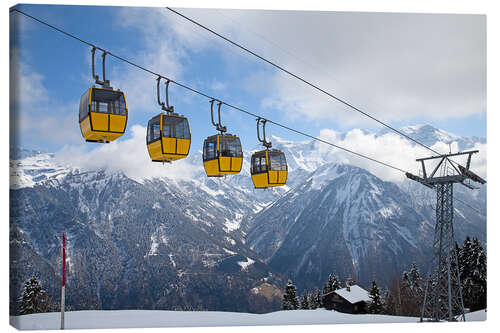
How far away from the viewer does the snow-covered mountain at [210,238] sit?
9288 cm

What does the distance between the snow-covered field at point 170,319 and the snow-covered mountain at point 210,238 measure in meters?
48.3

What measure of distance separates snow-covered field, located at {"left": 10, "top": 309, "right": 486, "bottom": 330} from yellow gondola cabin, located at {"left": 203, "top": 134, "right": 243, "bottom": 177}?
4.14 m

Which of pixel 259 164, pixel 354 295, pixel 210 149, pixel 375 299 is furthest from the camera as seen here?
pixel 354 295

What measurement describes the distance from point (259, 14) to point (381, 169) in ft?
600

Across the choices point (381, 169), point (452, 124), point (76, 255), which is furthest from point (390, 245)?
point (452, 124)

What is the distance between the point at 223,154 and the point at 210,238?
4978 inches

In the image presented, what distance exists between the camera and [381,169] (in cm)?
18488

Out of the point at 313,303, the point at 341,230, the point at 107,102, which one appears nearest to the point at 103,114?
the point at 107,102

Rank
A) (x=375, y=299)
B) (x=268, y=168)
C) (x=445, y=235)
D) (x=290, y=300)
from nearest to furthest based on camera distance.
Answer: (x=268, y=168) < (x=445, y=235) < (x=375, y=299) < (x=290, y=300)

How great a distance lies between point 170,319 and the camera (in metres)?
10.6

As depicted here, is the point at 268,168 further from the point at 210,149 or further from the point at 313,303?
the point at 313,303

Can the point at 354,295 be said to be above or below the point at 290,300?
above

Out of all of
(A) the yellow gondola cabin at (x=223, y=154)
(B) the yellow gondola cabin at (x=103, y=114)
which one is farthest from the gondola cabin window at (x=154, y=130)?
(A) the yellow gondola cabin at (x=223, y=154)
